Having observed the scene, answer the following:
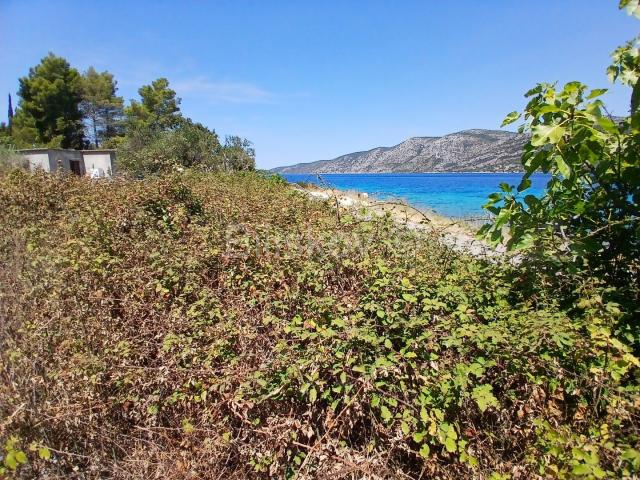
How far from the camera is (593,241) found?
2.52 metres

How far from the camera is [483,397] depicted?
1.96 m

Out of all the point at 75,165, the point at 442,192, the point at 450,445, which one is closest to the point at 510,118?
the point at 450,445

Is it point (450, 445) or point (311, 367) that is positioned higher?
point (311, 367)

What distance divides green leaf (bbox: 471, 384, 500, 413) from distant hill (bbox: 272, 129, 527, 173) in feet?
260

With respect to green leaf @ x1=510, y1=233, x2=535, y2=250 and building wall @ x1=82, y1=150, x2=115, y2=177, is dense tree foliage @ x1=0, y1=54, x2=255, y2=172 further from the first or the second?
green leaf @ x1=510, y1=233, x2=535, y2=250

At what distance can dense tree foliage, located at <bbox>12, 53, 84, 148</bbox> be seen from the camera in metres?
34.0

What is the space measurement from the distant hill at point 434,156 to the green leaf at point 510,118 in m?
78.4

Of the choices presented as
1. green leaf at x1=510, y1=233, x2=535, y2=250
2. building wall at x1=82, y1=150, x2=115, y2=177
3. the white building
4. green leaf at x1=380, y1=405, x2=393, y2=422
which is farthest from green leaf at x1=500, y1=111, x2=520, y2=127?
building wall at x1=82, y1=150, x2=115, y2=177

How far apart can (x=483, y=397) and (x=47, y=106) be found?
43.1 metres

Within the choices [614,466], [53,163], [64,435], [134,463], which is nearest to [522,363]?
[614,466]

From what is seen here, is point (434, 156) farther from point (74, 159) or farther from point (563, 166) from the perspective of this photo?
point (563, 166)

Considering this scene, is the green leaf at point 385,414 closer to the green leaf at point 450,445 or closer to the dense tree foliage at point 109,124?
the green leaf at point 450,445

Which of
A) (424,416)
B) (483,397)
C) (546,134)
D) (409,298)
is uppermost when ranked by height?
(546,134)

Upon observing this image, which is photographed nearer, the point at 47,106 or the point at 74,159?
the point at 74,159
